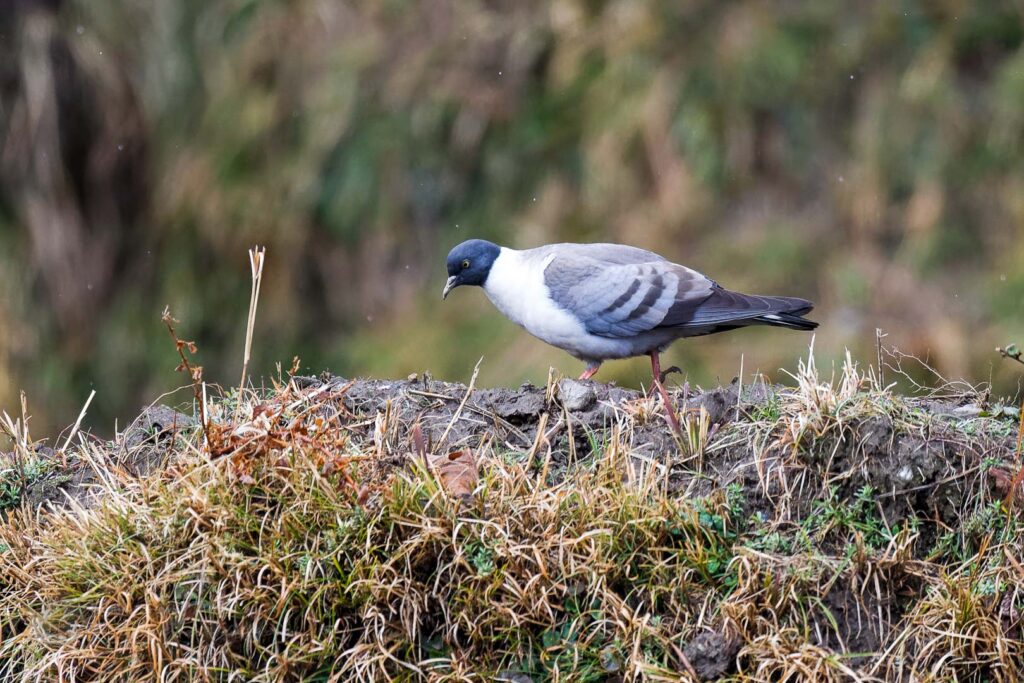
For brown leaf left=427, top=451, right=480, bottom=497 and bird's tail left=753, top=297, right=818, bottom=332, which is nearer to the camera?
brown leaf left=427, top=451, right=480, bottom=497

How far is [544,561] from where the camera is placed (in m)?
3.28

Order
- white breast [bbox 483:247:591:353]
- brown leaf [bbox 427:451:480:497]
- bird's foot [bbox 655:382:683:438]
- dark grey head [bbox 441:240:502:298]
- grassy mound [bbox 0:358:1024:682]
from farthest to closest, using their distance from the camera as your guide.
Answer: dark grey head [bbox 441:240:502:298] < white breast [bbox 483:247:591:353] < bird's foot [bbox 655:382:683:438] < brown leaf [bbox 427:451:480:497] < grassy mound [bbox 0:358:1024:682]

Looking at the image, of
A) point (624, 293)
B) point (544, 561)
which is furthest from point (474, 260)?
point (544, 561)

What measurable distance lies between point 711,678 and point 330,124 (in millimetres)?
6638

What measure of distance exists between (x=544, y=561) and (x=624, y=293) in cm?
178

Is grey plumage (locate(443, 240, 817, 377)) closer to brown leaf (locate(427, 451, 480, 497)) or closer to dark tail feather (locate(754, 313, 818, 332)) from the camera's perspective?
dark tail feather (locate(754, 313, 818, 332))

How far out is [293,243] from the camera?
30.5 feet

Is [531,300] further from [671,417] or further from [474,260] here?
[671,417]

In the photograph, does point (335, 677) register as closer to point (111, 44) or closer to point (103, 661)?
point (103, 661)

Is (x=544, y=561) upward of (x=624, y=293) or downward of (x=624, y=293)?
downward

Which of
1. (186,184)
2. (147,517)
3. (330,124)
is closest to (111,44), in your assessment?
(186,184)

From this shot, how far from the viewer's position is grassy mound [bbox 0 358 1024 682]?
318cm

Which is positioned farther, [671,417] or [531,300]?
[531,300]

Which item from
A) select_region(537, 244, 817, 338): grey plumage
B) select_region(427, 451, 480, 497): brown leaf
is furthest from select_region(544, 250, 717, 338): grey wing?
select_region(427, 451, 480, 497): brown leaf
